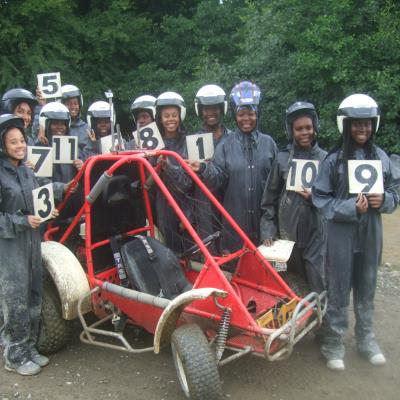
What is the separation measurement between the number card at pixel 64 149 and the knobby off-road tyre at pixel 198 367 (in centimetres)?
227

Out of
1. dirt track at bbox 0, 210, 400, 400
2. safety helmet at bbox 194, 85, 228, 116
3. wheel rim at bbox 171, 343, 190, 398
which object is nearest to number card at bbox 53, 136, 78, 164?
safety helmet at bbox 194, 85, 228, 116

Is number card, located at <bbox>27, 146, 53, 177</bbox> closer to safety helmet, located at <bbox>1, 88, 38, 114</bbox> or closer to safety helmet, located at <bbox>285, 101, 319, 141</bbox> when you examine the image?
safety helmet, located at <bbox>1, 88, 38, 114</bbox>

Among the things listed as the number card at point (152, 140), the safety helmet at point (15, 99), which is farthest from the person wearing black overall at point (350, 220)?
the safety helmet at point (15, 99)

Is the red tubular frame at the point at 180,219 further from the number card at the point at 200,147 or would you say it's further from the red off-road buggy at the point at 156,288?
the number card at the point at 200,147

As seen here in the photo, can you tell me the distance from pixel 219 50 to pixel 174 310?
13335 millimetres

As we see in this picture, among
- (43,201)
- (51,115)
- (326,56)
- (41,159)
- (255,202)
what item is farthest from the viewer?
(326,56)

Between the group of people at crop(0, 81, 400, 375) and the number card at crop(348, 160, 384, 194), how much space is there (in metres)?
0.05

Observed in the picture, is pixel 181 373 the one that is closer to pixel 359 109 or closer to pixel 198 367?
pixel 198 367

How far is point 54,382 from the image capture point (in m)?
4.08

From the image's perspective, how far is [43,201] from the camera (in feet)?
13.4

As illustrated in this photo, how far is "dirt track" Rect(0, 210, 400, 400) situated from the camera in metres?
3.87

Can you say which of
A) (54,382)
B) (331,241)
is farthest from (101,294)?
(331,241)

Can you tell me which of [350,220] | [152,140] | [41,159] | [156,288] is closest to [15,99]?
[41,159]

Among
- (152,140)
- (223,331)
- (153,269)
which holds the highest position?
(152,140)
